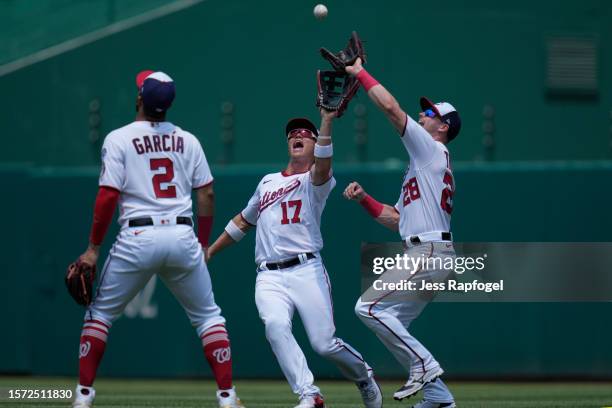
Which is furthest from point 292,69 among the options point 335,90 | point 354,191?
point 335,90

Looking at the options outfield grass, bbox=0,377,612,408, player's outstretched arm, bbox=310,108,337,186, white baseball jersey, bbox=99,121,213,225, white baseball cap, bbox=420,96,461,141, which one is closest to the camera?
white baseball jersey, bbox=99,121,213,225

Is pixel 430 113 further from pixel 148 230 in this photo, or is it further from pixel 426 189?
pixel 148 230

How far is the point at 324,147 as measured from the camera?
682 centimetres

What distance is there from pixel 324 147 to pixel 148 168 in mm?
1235

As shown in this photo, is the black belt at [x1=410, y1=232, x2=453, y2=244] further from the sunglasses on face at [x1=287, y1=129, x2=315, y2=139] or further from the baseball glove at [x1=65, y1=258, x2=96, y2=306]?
the baseball glove at [x1=65, y1=258, x2=96, y2=306]

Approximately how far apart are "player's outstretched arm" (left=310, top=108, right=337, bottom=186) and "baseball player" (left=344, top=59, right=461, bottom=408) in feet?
1.02

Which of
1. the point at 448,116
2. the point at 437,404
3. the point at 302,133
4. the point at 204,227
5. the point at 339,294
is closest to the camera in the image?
the point at 204,227

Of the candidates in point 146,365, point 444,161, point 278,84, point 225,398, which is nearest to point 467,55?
point 278,84

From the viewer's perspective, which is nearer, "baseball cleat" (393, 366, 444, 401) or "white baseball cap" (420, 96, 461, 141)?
"baseball cleat" (393, 366, 444, 401)

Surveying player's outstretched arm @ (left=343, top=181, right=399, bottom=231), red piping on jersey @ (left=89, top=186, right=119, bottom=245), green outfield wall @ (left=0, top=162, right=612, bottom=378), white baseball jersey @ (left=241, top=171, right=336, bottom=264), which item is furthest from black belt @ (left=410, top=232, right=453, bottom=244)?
green outfield wall @ (left=0, top=162, right=612, bottom=378)

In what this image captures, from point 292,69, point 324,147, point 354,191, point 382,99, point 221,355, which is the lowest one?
point 221,355

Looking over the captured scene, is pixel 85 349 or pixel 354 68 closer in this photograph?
pixel 85 349

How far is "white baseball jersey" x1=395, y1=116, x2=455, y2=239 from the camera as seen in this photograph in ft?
23.1

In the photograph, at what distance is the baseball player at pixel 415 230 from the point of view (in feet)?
22.6
